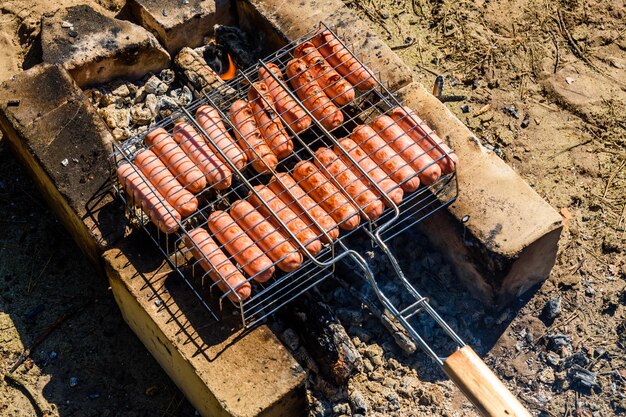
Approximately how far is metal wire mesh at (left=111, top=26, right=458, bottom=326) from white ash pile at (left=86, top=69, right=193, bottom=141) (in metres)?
0.68

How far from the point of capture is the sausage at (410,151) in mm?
5797

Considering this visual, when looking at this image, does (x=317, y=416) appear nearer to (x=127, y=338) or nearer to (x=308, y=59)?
(x=127, y=338)

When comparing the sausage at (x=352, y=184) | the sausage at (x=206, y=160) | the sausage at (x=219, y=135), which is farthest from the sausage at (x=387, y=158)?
the sausage at (x=206, y=160)

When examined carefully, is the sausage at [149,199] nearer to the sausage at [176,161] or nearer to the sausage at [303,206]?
the sausage at [176,161]

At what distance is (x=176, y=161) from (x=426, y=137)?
1774 mm

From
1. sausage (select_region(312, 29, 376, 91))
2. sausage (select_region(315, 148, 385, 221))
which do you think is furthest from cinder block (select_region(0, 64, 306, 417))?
sausage (select_region(312, 29, 376, 91))

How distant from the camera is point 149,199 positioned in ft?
A: 18.5

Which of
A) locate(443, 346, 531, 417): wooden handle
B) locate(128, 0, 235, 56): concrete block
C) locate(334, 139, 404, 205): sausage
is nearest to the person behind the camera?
locate(443, 346, 531, 417): wooden handle

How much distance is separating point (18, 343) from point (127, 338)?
818 mm

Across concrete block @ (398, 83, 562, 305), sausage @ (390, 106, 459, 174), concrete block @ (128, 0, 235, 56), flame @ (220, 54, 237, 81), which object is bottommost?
concrete block @ (398, 83, 562, 305)

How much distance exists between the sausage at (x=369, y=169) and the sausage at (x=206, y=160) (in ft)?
2.69

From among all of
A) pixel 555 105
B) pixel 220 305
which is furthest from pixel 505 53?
pixel 220 305

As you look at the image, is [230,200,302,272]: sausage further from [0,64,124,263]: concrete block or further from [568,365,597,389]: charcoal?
[568,365,597,389]: charcoal

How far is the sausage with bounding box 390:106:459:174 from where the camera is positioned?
5.88 meters
